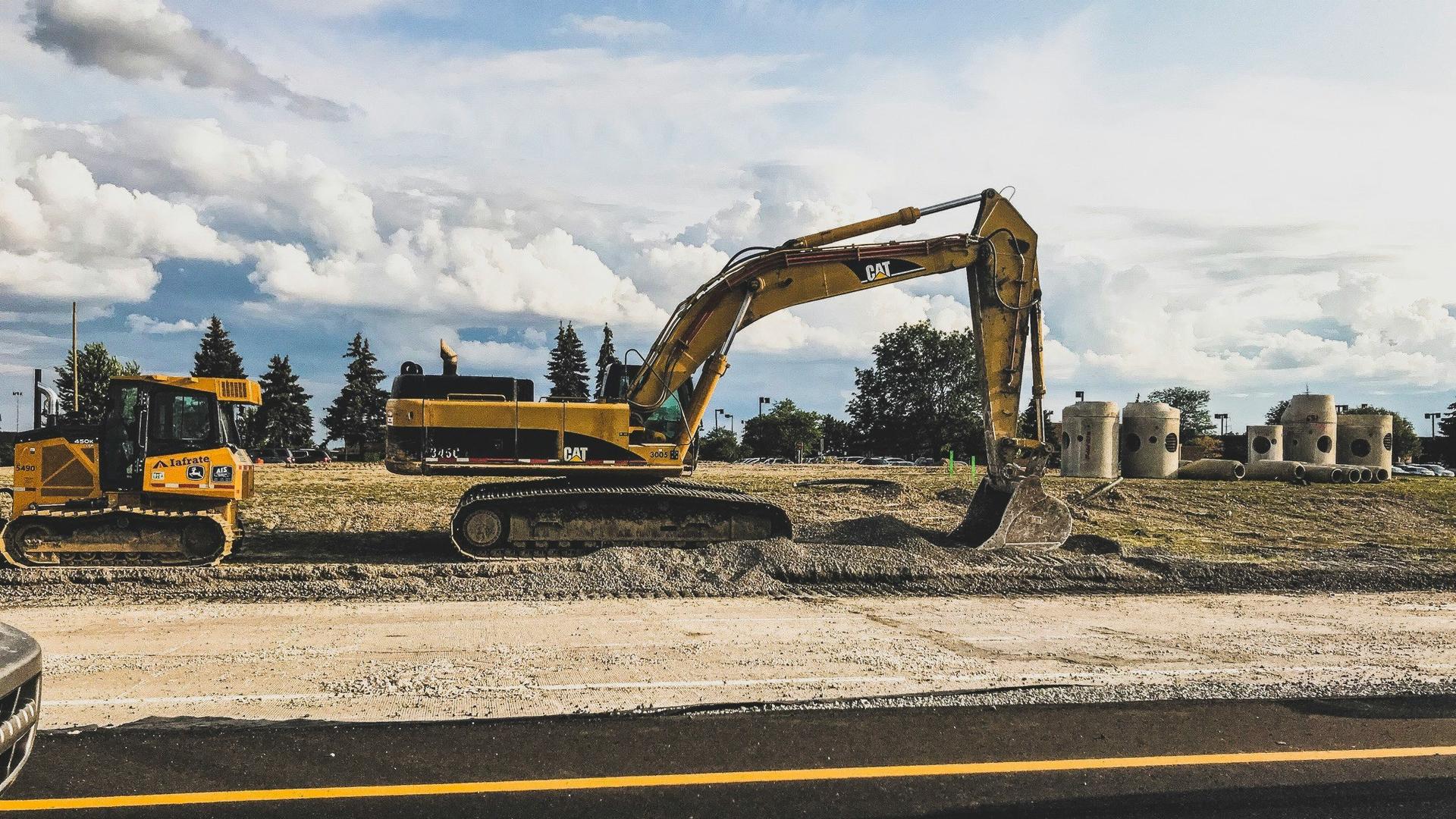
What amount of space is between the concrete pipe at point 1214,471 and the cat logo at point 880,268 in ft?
63.3

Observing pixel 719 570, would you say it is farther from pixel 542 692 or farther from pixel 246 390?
pixel 246 390

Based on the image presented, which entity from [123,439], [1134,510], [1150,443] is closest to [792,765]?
[123,439]

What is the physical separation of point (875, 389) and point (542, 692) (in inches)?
3111

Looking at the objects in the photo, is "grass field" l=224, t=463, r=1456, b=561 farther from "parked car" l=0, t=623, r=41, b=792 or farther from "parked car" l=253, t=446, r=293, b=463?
"parked car" l=253, t=446, r=293, b=463

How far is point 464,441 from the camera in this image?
14250 millimetres

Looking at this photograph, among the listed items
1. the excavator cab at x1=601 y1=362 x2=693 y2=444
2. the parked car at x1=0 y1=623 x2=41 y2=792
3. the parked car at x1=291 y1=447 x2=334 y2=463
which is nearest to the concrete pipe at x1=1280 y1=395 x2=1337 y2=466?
the excavator cab at x1=601 y1=362 x2=693 y2=444

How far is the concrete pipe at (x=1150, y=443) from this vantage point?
3334 centimetres

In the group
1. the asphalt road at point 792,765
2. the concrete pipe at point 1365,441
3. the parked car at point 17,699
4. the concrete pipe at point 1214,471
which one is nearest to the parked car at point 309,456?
the concrete pipe at point 1214,471

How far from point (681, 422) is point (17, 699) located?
1118cm

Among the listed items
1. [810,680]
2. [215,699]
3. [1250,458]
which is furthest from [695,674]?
[1250,458]

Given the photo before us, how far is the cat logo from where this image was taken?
1520 cm

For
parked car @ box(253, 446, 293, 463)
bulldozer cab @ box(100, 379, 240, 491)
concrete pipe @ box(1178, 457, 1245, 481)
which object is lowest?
parked car @ box(253, 446, 293, 463)

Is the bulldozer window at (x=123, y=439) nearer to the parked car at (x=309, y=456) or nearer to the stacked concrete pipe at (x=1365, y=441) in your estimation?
the stacked concrete pipe at (x=1365, y=441)

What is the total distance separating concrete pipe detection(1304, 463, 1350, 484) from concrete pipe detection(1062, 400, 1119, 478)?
5.76 meters
